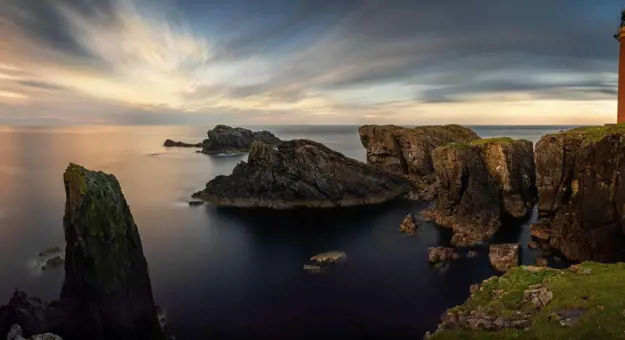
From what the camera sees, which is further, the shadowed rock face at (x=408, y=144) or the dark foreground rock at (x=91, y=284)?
the shadowed rock face at (x=408, y=144)

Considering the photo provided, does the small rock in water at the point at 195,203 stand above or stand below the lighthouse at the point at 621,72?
below

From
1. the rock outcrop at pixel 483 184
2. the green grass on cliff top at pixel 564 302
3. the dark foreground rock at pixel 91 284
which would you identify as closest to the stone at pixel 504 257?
the rock outcrop at pixel 483 184

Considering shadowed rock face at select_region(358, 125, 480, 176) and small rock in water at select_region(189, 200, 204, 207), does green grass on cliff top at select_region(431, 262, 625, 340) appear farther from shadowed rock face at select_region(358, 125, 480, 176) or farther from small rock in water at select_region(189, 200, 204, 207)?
shadowed rock face at select_region(358, 125, 480, 176)

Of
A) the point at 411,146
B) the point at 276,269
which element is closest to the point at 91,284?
the point at 276,269

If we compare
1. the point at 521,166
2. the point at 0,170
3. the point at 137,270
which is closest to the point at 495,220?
the point at 521,166

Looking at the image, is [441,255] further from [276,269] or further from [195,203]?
[195,203]

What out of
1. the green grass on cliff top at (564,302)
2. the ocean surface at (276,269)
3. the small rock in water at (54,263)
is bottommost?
the ocean surface at (276,269)

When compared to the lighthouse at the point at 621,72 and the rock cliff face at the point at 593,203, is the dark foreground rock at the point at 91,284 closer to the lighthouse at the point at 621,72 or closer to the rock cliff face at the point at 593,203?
the rock cliff face at the point at 593,203
